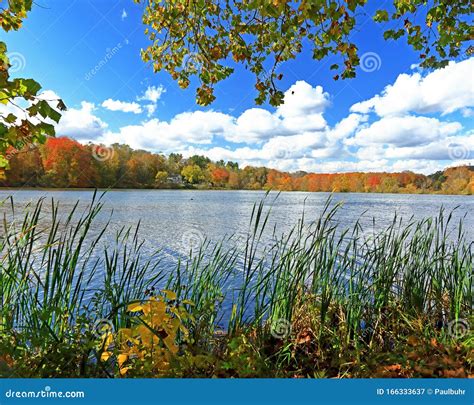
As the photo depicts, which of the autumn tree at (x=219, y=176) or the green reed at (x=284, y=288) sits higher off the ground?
the autumn tree at (x=219, y=176)

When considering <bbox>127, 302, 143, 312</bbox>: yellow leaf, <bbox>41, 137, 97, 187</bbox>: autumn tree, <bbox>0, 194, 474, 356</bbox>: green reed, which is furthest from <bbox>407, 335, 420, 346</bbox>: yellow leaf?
<bbox>41, 137, 97, 187</bbox>: autumn tree

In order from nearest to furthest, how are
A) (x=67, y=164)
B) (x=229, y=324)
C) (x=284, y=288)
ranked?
1. (x=229, y=324)
2. (x=284, y=288)
3. (x=67, y=164)

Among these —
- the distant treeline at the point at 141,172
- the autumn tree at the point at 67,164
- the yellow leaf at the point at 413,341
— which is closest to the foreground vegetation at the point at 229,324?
the yellow leaf at the point at 413,341

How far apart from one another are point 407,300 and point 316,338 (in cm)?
106

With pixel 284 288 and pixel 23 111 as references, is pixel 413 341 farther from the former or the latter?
pixel 23 111

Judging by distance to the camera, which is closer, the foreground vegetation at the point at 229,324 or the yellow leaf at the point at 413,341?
the foreground vegetation at the point at 229,324

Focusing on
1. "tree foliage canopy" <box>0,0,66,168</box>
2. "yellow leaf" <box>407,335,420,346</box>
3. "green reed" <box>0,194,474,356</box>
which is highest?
"tree foliage canopy" <box>0,0,66,168</box>

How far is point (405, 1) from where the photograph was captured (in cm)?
397

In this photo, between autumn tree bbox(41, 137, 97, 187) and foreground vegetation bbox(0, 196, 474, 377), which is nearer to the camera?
foreground vegetation bbox(0, 196, 474, 377)

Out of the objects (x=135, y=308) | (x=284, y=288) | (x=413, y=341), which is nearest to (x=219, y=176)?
(x=284, y=288)

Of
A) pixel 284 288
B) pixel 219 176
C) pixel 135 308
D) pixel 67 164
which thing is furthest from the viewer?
pixel 67 164

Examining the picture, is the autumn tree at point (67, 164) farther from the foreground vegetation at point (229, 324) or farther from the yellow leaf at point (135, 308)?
the yellow leaf at point (135, 308)

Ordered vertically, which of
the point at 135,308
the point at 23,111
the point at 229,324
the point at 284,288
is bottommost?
the point at 229,324

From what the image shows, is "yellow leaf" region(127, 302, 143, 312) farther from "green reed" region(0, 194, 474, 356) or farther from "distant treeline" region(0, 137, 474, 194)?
"distant treeline" region(0, 137, 474, 194)
